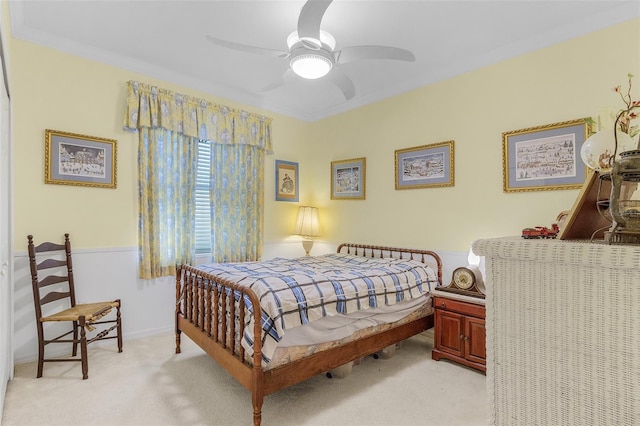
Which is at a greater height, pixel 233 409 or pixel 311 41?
pixel 311 41

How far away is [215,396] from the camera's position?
241 centimetres

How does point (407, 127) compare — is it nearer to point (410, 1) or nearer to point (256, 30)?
point (410, 1)

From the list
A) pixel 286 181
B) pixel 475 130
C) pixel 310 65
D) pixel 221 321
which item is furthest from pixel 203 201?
pixel 475 130

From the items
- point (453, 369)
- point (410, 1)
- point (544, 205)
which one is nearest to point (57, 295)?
point (453, 369)

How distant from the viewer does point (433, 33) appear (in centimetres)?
297

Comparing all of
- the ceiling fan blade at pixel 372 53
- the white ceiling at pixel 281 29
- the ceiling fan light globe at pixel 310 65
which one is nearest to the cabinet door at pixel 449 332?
the ceiling fan blade at pixel 372 53

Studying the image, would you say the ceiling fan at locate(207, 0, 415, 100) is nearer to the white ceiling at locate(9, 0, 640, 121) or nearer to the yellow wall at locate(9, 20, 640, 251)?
the white ceiling at locate(9, 0, 640, 121)

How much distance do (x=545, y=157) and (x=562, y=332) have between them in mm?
2822

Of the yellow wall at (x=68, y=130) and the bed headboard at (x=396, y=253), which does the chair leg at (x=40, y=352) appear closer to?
the yellow wall at (x=68, y=130)

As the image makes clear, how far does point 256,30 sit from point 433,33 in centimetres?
157

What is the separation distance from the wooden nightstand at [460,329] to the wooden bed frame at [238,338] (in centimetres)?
22

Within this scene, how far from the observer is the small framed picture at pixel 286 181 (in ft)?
15.9

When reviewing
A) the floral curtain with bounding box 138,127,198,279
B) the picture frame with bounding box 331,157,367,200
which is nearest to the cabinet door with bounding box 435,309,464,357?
the picture frame with bounding box 331,157,367,200

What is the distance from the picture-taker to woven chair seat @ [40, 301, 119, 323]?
2686 millimetres
